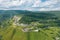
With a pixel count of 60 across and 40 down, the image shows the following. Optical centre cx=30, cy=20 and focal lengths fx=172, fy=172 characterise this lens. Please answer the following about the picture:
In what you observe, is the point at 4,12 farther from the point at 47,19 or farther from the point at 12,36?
the point at 47,19

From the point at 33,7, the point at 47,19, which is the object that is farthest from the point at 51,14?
the point at 33,7

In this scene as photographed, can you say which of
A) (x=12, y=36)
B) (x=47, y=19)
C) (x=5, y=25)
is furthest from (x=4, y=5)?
(x=47, y=19)

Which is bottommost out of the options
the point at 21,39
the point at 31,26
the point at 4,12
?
the point at 21,39

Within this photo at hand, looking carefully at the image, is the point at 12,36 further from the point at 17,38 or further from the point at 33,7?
the point at 33,7

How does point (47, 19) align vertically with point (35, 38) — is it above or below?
above

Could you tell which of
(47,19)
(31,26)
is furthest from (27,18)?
(47,19)

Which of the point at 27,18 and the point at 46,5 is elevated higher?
the point at 46,5

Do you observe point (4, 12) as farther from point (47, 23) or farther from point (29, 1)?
point (47, 23)
